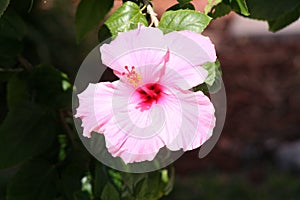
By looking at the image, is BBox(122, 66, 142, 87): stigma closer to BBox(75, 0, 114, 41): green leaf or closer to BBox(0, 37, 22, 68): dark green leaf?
BBox(75, 0, 114, 41): green leaf

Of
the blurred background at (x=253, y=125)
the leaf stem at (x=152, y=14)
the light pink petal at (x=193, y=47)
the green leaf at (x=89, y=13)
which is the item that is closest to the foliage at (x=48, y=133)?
the green leaf at (x=89, y=13)

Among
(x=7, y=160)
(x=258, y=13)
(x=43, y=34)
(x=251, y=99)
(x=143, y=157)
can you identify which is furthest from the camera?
(x=251, y=99)

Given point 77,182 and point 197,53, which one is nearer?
point 197,53

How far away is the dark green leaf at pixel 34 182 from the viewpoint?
1.20 meters

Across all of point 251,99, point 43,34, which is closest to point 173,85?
point 43,34

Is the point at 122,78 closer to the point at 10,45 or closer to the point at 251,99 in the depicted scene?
the point at 10,45

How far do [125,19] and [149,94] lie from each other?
0.14m

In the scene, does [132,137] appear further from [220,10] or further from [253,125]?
[253,125]

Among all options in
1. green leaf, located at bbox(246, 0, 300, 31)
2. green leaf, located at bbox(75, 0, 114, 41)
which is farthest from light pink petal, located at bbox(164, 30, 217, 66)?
green leaf, located at bbox(75, 0, 114, 41)

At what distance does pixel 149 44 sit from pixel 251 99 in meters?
4.64

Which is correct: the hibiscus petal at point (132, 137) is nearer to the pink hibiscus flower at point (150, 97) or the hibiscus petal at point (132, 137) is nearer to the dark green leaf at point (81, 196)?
the pink hibiscus flower at point (150, 97)

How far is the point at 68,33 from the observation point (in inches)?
183

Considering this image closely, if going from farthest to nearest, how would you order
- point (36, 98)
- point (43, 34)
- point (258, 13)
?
point (43, 34), point (36, 98), point (258, 13)

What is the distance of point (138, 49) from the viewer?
2.69 feet
